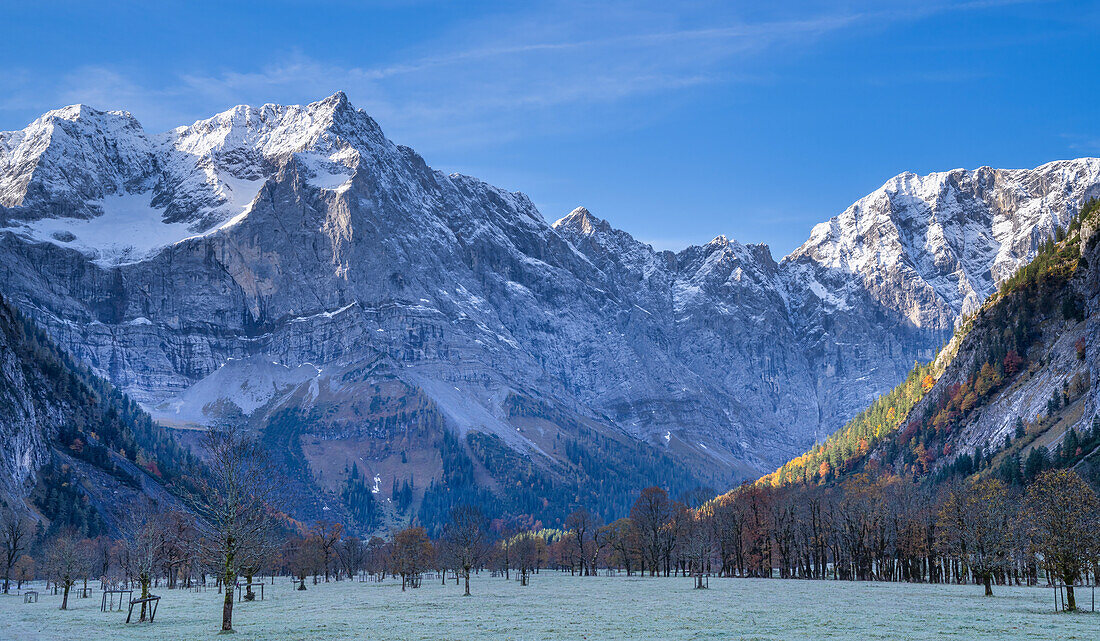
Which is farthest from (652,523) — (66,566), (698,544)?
(66,566)

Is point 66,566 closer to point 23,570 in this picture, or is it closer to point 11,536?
point 11,536

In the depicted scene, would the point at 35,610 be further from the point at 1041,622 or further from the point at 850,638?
the point at 1041,622

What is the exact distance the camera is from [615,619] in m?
60.5

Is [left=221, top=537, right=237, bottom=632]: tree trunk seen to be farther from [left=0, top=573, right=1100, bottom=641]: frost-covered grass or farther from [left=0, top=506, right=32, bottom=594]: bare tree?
[left=0, top=506, right=32, bottom=594]: bare tree

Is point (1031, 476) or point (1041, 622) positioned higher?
point (1031, 476)

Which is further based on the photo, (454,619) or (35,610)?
(35,610)

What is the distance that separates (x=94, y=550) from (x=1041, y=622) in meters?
A: 163

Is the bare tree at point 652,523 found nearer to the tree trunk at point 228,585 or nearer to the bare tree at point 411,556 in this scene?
the bare tree at point 411,556

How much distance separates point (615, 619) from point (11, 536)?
108m

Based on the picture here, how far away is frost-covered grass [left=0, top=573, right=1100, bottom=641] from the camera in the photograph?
165 ft

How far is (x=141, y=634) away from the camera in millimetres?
55812

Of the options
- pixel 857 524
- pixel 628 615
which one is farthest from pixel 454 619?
pixel 857 524

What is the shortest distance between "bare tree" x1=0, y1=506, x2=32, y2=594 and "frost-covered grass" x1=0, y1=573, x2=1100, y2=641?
4153 cm

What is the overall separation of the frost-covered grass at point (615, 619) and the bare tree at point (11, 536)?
136 ft
